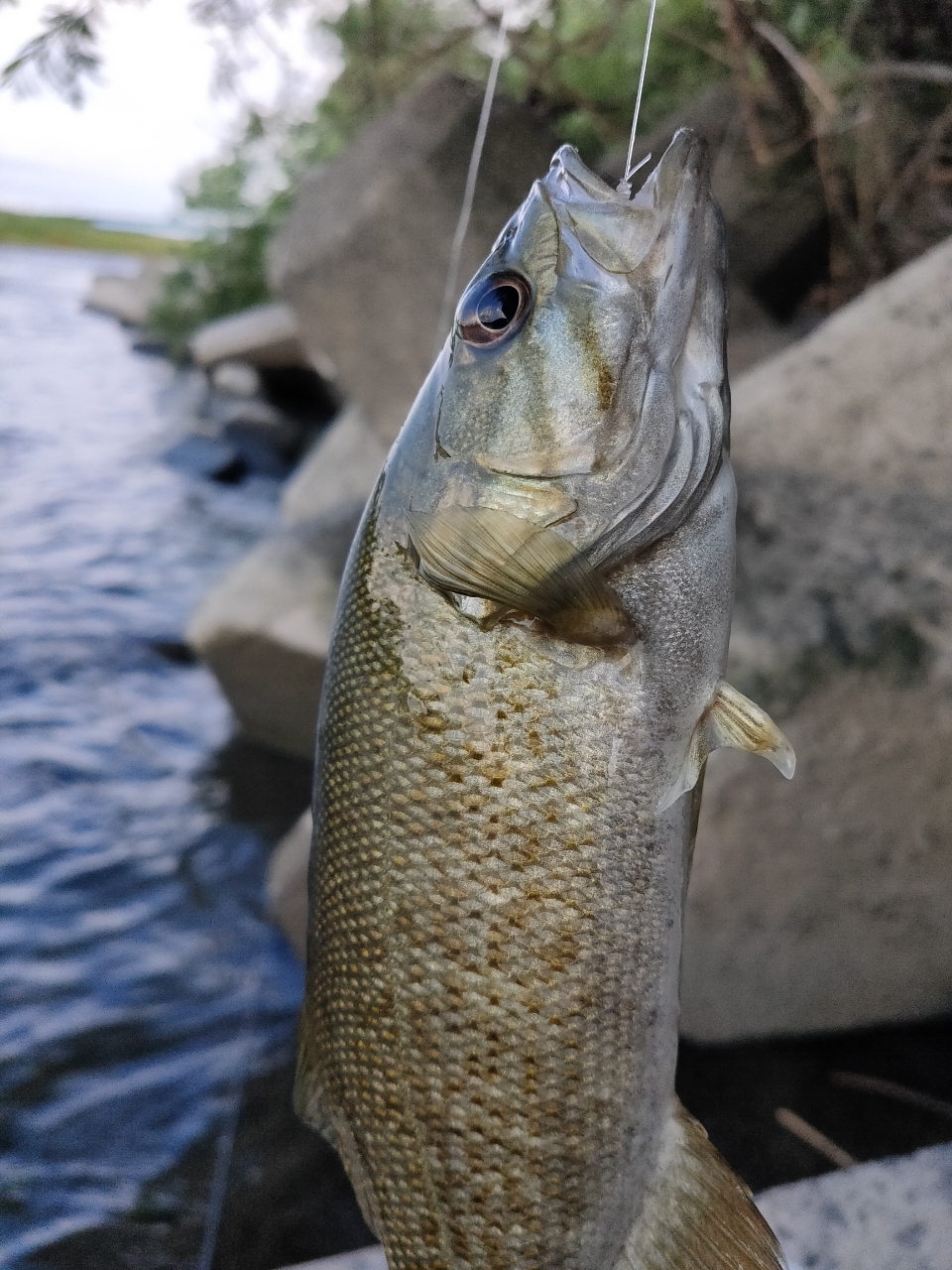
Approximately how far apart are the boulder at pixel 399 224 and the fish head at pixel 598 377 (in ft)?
13.8

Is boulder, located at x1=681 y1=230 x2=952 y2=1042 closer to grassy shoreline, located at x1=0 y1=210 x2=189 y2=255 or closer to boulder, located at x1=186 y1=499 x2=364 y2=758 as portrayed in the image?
boulder, located at x1=186 y1=499 x2=364 y2=758

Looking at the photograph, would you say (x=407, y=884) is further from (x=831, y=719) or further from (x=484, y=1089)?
(x=831, y=719)

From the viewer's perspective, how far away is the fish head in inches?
51.3

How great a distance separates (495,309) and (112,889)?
4.10 m

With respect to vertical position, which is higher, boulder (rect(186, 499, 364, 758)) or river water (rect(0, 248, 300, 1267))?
boulder (rect(186, 499, 364, 758))

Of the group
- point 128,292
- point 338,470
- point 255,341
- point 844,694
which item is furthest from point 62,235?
point 844,694

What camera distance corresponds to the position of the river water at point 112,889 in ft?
11.4

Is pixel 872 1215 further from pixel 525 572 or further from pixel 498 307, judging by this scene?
pixel 498 307

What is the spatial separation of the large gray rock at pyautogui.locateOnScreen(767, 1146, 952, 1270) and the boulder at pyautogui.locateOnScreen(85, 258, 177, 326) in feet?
76.1

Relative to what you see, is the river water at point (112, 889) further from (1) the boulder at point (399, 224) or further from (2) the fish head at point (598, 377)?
(2) the fish head at point (598, 377)

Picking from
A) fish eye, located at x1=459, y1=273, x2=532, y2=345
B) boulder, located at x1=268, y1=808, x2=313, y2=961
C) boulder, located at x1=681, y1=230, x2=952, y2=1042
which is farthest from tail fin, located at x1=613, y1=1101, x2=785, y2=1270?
boulder, located at x1=268, y1=808, x2=313, y2=961

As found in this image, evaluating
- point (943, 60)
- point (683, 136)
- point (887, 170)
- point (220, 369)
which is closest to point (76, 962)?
point (683, 136)

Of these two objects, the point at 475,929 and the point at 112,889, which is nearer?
the point at 475,929

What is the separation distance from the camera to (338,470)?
7.69 meters
